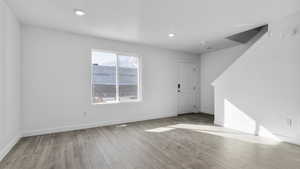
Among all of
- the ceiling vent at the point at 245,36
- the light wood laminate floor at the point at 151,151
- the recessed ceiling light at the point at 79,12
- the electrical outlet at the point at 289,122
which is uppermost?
the ceiling vent at the point at 245,36

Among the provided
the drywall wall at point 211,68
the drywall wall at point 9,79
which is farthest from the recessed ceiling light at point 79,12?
the drywall wall at point 211,68

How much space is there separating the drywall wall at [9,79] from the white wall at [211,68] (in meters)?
5.76

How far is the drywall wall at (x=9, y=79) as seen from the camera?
7.36 feet

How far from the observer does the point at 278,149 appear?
2.50 m

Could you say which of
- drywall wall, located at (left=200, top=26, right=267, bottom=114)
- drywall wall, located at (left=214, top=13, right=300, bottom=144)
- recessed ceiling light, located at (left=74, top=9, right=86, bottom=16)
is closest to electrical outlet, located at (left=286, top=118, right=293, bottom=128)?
drywall wall, located at (left=214, top=13, right=300, bottom=144)

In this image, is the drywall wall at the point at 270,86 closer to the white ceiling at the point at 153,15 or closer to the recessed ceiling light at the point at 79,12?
the white ceiling at the point at 153,15

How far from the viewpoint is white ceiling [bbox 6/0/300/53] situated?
7.73 ft

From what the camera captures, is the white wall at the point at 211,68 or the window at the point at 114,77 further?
the white wall at the point at 211,68

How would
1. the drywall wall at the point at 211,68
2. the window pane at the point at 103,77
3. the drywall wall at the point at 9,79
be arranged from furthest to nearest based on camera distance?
the drywall wall at the point at 211,68 → the window pane at the point at 103,77 → the drywall wall at the point at 9,79

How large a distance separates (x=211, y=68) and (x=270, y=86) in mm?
2785

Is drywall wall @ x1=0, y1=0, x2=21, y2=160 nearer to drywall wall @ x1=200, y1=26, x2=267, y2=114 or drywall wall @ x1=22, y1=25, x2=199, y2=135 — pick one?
drywall wall @ x1=22, y1=25, x2=199, y2=135

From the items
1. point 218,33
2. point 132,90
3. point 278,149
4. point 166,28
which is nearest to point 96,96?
point 132,90

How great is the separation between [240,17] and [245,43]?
7.48ft

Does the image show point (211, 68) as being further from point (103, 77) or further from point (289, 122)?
point (103, 77)
